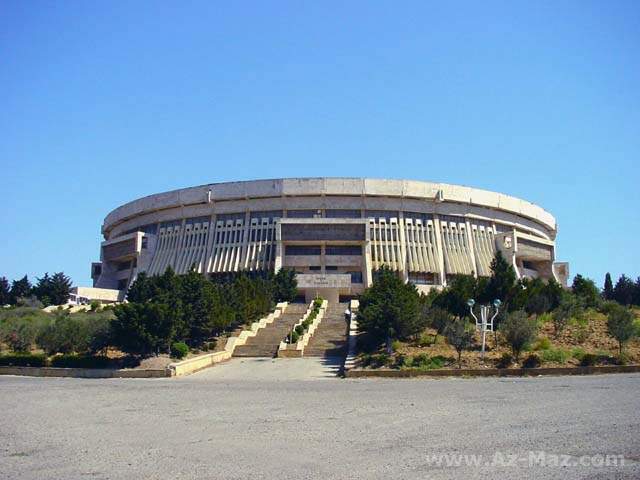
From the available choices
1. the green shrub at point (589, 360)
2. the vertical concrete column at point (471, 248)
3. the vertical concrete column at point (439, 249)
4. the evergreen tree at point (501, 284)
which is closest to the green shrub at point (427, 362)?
the green shrub at point (589, 360)

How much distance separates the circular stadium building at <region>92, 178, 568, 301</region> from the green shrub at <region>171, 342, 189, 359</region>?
29212mm

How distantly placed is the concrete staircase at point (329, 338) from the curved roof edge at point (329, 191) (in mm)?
21322

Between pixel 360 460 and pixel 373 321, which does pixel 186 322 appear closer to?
pixel 373 321

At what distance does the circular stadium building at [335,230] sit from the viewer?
190ft

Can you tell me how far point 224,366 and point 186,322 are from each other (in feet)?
8.10

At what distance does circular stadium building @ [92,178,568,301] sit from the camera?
190ft

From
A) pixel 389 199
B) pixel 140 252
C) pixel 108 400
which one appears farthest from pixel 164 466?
pixel 140 252

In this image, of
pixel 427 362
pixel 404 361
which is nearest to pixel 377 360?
pixel 404 361

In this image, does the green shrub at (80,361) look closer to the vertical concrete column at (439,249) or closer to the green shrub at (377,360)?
the green shrub at (377,360)

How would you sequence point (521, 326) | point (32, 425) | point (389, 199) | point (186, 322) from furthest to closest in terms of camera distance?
point (389, 199)
point (186, 322)
point (521, 326)
point (32, 425)

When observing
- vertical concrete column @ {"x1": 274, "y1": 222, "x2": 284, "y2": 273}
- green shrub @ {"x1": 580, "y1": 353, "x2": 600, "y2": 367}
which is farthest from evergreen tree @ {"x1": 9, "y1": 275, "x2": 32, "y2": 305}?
green shrub @ {"x1": 580, "y1": 353, "x2": 600, "y2": 367}

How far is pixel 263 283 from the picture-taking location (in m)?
44.8

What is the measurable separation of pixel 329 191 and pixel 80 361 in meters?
36.9

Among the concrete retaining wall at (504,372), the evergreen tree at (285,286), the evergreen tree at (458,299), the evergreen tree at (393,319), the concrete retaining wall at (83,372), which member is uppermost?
the evergreen tree at (285,286)
